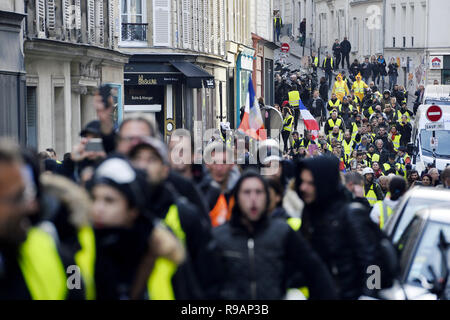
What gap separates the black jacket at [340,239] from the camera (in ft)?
25.2

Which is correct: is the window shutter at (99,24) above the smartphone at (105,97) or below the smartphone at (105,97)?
above

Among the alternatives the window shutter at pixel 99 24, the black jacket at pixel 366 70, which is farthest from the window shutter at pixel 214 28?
the black jacket at pixel 366 70

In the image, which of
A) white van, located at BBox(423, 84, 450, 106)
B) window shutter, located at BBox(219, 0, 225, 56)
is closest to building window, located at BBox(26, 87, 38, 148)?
white van, located at BBox(423, 84, 450, 106)

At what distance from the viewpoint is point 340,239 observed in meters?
7.72

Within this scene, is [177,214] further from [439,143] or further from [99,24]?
[99,24]

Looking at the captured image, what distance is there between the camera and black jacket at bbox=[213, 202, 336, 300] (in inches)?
277

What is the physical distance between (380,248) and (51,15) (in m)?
18.7

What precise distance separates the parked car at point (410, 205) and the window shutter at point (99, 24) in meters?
20.4

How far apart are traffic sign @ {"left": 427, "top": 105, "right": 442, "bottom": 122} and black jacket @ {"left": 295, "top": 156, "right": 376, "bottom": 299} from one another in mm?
17763

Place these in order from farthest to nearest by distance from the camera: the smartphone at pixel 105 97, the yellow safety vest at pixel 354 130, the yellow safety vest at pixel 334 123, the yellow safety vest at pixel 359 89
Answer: the yellow safety vest at pixel 359 89, the yellow safety vest at pixel 334 123, the yellow safety vest at pixel 354 130, the smartphone at pixel 105 97

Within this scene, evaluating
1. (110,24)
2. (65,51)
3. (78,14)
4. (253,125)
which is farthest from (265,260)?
(110,24)

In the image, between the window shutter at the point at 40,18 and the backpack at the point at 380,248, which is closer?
the backpack at the point at 380,248

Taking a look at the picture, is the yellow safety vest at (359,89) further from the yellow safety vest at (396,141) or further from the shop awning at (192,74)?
the yellow safety vest at (396,141)
